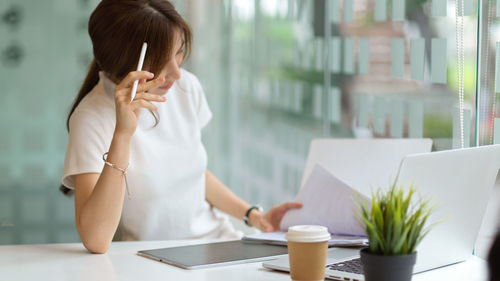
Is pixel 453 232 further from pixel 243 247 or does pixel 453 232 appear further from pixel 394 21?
pixel 394 21

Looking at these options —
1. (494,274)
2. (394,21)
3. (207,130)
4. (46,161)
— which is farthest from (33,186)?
(494,274)

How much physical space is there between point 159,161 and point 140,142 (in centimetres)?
8

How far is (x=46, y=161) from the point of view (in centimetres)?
251

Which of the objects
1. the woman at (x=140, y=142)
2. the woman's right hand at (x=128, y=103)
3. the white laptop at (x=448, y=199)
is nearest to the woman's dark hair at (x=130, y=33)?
the woman at (x=140, y=142)

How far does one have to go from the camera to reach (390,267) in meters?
0.93

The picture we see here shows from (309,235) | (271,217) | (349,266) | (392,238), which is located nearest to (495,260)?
(392,238)

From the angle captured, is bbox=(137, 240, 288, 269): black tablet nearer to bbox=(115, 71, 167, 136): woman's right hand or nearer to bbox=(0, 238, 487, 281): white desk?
bbox=(0, 238, 487, 281): white desk

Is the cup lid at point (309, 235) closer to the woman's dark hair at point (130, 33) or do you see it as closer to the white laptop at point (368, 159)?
the white laptop at point (368, 159)

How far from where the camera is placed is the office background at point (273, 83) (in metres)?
1.67

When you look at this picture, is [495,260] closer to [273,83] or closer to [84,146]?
[84,146]

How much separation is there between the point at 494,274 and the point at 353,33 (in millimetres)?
1881

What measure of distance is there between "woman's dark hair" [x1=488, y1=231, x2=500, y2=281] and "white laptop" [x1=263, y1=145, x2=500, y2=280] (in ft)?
1.50

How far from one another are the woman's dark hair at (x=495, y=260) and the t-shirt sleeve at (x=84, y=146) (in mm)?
1152

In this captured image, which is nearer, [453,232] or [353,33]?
[453,232]
